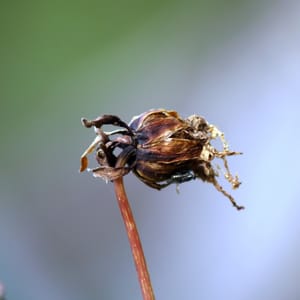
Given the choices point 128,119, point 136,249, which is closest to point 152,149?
point 136,249

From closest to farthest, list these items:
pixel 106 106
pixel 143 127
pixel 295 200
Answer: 1. pixel 143 127
2. pixel 295 200
3. pixel 106 106

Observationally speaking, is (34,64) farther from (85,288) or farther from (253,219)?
(253,219)

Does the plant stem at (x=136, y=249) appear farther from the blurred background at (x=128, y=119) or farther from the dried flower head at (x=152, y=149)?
the blurred background at (x=128, y=119)

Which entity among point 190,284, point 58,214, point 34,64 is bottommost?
point 190,284

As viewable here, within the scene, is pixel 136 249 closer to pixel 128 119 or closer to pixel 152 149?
pixel 152 149

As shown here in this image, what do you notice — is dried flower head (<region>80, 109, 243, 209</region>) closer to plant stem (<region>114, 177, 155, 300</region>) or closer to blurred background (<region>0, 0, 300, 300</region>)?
plant stem (<region>114, 177, 155, 300</region>)

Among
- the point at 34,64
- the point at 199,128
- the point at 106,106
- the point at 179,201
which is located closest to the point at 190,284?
the point at 179,201
